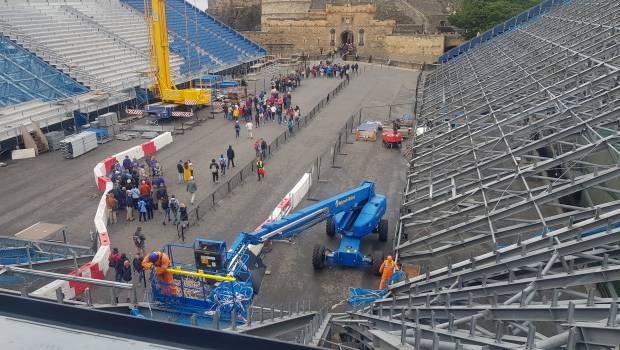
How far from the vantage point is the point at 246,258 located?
11.4 m

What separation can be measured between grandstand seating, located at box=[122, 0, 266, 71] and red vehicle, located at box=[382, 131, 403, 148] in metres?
23.0

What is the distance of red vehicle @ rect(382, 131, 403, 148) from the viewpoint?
974 inches

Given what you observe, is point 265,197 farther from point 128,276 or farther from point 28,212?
point 28,212

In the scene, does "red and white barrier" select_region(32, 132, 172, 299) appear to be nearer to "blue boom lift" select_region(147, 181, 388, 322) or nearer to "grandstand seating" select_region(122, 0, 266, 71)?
"blue boom lift" select_region(147, 181, 388, 322)

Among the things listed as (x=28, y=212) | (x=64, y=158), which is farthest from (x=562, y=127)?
(x=64, y=158)

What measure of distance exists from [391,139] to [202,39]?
100 feet

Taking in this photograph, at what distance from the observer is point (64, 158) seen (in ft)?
74.7

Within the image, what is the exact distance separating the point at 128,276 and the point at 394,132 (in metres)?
16.3

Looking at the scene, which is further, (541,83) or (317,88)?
(317,88)

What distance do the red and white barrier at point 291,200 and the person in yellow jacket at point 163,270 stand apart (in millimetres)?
4346

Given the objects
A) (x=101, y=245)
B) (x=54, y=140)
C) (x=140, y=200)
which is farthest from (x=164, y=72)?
(x=101, y=245)

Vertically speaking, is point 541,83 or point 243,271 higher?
point 541,83

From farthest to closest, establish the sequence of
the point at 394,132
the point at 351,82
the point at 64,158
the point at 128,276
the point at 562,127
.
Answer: the point at 351,82
the point at 394,132
the point at 64,158
the point at 562,127
the point at 128,276

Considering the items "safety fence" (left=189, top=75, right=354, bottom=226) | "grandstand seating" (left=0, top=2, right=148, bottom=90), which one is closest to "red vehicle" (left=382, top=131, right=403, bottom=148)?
"safety fence" (left=189, top=75, right=354, bottom=226)
